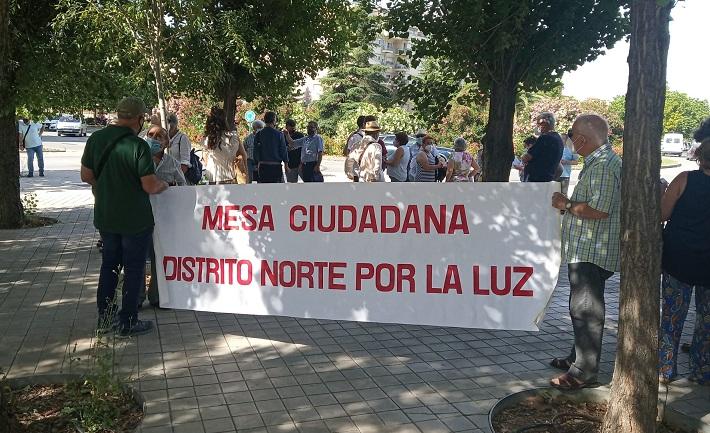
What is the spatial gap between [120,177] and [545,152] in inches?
236

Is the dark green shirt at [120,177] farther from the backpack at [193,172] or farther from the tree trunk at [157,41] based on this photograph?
the backpack at [193,172]

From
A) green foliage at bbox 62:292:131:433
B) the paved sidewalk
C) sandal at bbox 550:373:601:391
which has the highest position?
green foliage at bbox 62:292:131:433

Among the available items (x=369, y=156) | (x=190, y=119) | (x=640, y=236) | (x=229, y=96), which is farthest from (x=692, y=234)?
(x=190, y=119)

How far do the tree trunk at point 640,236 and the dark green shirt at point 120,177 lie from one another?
3.65 metres

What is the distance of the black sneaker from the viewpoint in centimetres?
551

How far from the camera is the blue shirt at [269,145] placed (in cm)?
1155

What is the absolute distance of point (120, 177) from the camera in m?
5.25

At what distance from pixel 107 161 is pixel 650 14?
4123mm

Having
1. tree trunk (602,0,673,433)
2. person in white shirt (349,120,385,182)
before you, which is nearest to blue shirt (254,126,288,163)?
person in white shirt (349,120,385,182)

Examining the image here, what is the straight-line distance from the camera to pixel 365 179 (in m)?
8.95

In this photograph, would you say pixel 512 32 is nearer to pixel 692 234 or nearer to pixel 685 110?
pixel 692 234

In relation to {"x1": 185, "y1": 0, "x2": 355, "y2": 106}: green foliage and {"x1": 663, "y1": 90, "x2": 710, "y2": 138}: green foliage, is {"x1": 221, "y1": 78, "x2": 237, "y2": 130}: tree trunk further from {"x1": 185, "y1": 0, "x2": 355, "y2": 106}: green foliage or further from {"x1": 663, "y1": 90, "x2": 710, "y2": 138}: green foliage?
{"x1": 663, "y1": 90, "x2": 710, "y2": 138}: green foliage

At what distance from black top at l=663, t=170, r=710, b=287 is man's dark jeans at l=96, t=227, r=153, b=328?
13.5 feet

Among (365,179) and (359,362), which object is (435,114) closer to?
(365,179)
